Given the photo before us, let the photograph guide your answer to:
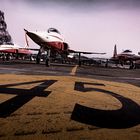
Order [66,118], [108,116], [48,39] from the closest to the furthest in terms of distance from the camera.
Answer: [66,118] → [108,116] → [48,39]

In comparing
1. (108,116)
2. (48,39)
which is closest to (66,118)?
(108,116)

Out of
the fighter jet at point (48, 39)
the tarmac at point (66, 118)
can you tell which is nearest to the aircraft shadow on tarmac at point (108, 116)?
the tarmac at point (66, 118)

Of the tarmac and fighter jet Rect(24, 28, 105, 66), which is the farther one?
fighter jet Rect(24, 28, 105, 66)

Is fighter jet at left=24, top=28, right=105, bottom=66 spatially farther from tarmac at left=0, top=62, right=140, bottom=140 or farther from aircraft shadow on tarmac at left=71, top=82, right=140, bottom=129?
aircraft shadow on tarmac at left=71, top=82, right=140, bottom=129

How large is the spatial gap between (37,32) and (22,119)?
1911 cm

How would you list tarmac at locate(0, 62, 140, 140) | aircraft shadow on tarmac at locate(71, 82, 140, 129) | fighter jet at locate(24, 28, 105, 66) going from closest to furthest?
tarmac at locate(0, 62, 140, 140) → aircraft shadow on tarmac at locate(71, 82, 140, 129) → fighter jet at locate(24, 28, 105, 66)

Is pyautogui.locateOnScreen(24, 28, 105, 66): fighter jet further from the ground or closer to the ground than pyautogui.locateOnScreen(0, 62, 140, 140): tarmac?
further from the ground

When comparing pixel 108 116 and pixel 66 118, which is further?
pixel 108 116

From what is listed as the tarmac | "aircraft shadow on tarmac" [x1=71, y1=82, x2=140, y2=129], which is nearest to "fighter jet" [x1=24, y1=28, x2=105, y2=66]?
the tarmac

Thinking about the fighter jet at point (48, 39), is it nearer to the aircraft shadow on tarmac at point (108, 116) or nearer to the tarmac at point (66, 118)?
the tarmac at point (66, 118)

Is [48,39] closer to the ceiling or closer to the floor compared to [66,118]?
closer to the ceiling

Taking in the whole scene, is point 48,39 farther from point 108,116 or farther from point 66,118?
point 66,118

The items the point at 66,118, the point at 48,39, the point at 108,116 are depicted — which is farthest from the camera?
the point at 48,39

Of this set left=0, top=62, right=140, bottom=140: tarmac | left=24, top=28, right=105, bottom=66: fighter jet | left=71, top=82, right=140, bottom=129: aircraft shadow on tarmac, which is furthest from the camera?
left=24, top=28, right=105, bottom=66: fighter jet
